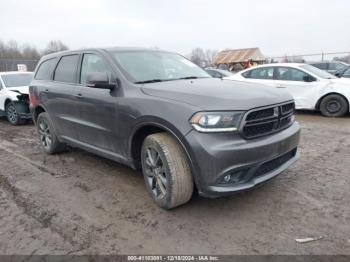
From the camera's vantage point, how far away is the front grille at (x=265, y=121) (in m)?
3.11

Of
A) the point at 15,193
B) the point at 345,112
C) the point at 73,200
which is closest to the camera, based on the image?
the point at 73,200

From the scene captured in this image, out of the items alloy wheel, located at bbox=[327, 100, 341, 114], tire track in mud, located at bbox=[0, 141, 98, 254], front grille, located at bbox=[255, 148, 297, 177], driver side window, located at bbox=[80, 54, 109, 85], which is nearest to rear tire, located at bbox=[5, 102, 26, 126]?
tire track in mud, located at bbox=[0, 141, 98, 254]

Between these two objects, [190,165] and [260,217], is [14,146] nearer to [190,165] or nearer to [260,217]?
[190,165]

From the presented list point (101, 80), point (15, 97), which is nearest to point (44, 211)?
point (101, 80)

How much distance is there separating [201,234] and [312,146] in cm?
370

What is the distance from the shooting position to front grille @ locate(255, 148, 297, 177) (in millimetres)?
3276

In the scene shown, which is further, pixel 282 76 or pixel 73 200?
pixel 282 76

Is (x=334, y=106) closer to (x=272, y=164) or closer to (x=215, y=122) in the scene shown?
(x=272, y=164)

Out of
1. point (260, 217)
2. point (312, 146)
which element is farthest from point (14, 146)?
point (312, 146)

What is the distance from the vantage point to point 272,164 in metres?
3.42

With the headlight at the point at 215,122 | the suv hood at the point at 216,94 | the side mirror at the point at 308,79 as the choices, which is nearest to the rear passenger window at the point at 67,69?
the suv hood at the point at 216,94

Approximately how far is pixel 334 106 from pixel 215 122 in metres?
7.18

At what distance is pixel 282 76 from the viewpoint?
9.55 meters

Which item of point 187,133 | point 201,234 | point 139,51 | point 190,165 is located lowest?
point 201,234
